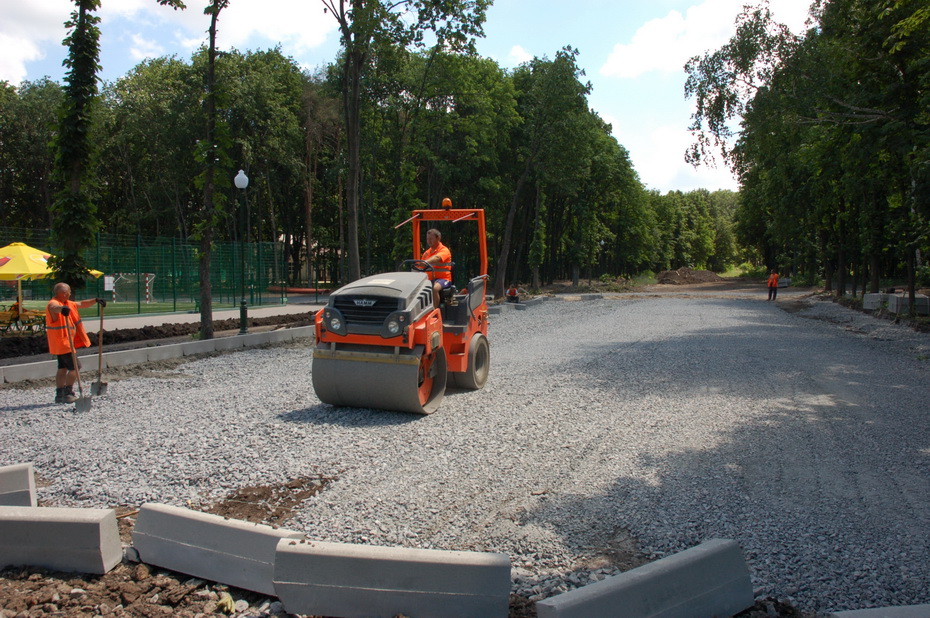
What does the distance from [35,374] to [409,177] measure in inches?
818

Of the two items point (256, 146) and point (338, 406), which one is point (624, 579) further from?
point (256, 146)

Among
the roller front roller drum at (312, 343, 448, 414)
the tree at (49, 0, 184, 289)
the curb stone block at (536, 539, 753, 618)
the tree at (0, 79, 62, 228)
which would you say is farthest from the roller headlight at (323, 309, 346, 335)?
the tree at (0, 79, 62, 228)

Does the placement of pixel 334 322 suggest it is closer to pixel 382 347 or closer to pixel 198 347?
pixel 382 347

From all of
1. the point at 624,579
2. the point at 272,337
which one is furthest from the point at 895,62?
the point at 624,579

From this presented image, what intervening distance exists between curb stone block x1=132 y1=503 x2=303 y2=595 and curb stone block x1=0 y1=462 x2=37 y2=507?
1298 mm

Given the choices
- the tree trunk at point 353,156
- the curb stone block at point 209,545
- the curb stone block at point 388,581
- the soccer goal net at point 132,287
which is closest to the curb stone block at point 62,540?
the curb stone block at point 209,545

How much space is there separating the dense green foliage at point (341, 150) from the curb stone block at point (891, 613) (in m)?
24.6

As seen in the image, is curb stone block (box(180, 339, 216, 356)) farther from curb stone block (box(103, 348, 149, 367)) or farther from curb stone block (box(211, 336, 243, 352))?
curb stone block (box(103, 348, 149, 367))

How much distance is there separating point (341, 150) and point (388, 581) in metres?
36.5

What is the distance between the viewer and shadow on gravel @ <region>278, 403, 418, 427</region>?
7.70 m

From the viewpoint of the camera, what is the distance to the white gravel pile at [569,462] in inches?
174

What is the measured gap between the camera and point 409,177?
29984 mm

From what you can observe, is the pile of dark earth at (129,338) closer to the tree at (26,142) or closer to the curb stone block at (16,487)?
the curb stone block at (16,487)

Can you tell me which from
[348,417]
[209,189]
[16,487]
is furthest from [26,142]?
[16,487]
